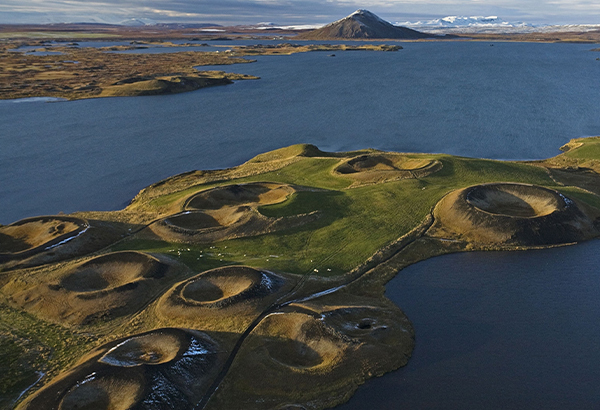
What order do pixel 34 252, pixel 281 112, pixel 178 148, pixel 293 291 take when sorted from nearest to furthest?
pixel 293 291
pixel 34 252
pixel 178 148
pixel 281 112

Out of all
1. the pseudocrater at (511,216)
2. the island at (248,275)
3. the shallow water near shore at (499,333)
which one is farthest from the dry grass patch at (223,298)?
the pseudocrater at (511,216)

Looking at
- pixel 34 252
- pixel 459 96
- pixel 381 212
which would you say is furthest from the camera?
pixel 459 96

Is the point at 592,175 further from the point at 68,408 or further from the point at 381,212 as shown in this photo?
the point at 68,408

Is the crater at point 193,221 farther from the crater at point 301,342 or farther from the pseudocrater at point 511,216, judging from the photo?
the pseudocrater at point 511,216

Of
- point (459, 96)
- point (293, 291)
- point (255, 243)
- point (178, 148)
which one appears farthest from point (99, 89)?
point (293, 291)

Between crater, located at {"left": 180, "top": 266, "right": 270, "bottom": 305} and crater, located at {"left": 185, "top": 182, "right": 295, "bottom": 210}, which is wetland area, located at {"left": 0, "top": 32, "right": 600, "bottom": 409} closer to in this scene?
crater, located at {"left": 180, "top": 266, "right": 270, "bottom": 305}

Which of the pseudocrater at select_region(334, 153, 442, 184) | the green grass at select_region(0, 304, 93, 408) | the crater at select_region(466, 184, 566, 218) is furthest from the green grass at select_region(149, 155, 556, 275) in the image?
the green grass at select_region(0, 304, 93, 408)

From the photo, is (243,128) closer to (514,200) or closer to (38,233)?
(38,233)
